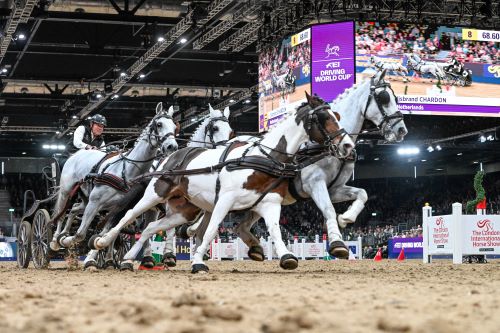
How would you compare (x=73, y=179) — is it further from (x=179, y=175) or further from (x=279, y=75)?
(x=279, y=75)

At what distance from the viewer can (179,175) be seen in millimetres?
12469

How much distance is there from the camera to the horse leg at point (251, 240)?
12.6 meters

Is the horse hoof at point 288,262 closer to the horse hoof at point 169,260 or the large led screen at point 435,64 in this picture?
the horse hoof at point 169,260

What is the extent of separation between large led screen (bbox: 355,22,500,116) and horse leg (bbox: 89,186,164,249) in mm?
11314

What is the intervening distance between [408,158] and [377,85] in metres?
37.5

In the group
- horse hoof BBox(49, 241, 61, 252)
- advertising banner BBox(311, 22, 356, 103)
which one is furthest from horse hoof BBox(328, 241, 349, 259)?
advertising banner BBox(311, 22, 356, 103)

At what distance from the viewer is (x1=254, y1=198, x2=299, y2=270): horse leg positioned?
1080cm

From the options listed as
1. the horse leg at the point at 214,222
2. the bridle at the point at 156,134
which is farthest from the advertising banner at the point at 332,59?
the horse leg at the point at 214,222

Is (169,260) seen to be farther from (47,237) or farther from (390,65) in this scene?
(390,65)

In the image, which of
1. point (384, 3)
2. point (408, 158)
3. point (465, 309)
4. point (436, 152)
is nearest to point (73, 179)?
point (465, 309)

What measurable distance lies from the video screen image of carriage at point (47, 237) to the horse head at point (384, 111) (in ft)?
15.4

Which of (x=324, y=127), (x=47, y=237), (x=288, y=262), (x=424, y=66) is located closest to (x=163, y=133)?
(x=47, y=237)

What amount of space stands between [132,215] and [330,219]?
3292 mm

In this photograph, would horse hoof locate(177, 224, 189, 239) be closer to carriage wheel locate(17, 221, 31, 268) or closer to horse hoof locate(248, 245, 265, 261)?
horse hoof locate(248, 245, 265, 261)
